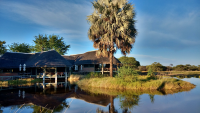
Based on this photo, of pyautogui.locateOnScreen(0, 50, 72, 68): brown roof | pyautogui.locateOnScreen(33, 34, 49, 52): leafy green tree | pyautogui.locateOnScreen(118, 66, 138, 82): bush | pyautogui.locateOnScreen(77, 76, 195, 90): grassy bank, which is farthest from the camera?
pyautogui.locateOnScreen(33, 34, 49, 52): leafy green tree

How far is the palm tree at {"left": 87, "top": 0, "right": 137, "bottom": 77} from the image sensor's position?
16.8m

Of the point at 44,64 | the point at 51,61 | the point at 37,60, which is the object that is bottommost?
the point at 44,64

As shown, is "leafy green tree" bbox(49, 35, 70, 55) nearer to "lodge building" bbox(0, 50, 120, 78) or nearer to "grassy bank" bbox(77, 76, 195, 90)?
"lodge building" bbox(0, 50, 120, 78)

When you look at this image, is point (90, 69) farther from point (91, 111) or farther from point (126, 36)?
point (91, 111)

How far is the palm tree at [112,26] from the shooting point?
16781 mm

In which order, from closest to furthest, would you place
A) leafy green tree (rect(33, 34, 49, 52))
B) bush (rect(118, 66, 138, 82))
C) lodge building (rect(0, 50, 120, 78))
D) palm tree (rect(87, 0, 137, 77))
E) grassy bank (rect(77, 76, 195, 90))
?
grassy bank (rect(77, 76, 195, 90)) → bush (rect(118, 66, 138, 82)) → palm tree (rect(87, 0, 137, 77)) → lodge building (rect(0, 50, 120, 78)) → leafy green tree (rect(33, 34, 49, 52))

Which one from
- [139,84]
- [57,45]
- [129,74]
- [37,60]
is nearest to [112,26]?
[129,74]

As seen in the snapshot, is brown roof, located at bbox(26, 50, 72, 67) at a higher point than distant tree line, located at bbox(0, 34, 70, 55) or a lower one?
lower

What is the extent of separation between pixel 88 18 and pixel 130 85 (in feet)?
32.4

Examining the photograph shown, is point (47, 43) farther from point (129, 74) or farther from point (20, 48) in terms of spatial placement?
point (129, 74)

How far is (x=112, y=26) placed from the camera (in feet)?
54.6

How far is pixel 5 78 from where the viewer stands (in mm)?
20797

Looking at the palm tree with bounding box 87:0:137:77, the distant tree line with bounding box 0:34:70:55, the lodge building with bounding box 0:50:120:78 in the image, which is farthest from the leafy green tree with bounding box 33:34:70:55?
the palm tree with bounding box 87:0:137:77

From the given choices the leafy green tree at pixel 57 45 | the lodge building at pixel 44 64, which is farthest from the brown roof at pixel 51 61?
the leafy green tree at pixel 57 45
